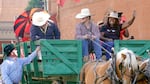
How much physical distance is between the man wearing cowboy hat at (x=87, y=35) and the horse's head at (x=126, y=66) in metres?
2.45

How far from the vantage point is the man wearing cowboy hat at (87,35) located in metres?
9.22

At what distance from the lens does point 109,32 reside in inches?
395

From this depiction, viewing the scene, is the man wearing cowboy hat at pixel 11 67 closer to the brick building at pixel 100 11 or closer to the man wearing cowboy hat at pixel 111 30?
the man wearing cowboy hat at pixel 111 30

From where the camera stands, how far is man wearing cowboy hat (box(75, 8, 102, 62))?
922cm

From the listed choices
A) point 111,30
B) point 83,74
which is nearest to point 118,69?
point 83,74

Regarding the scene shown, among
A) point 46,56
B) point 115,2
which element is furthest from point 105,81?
point 115,2

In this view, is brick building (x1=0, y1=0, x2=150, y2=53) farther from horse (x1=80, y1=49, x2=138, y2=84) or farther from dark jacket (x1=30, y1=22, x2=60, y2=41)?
horse (x1=80, y1=49, x2=138, y2=84)

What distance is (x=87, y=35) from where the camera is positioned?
928 cm

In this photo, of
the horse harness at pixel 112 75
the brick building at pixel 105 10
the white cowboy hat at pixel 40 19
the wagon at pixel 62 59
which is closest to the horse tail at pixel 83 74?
the wagon at pixel 62 59

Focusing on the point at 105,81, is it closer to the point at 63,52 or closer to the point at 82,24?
the point at 63,52

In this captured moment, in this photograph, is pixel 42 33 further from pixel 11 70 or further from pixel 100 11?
pixel 100 11

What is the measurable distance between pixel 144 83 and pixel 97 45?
2633 mm

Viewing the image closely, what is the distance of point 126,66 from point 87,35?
9.12 feet

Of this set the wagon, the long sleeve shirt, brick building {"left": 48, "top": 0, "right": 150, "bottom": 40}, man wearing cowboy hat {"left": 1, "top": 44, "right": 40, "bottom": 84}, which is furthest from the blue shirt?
brick building {"left": 48, "top": 0, "right": 150, "bottom": 40}
